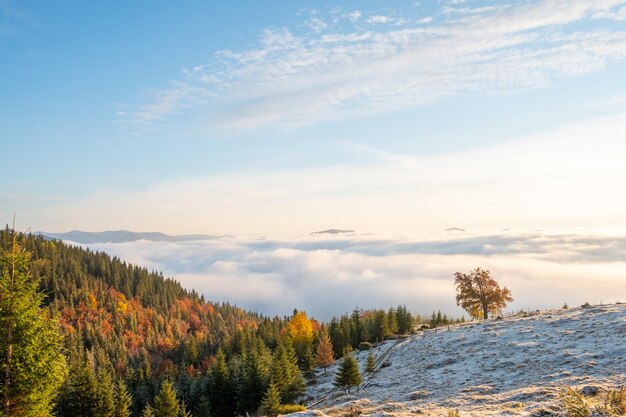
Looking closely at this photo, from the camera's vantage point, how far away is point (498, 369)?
42.8 m

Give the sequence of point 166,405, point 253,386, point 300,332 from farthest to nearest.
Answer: point 300,332
point 253,386
point 166,405

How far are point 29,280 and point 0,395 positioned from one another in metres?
5.94

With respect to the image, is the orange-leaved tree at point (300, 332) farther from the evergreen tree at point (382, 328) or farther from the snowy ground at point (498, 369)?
the snowy ground at point (498, 369)

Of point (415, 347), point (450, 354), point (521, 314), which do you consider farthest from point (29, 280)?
point (521, 314)

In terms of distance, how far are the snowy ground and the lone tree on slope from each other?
47.0 ft

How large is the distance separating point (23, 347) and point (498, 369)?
137 ft

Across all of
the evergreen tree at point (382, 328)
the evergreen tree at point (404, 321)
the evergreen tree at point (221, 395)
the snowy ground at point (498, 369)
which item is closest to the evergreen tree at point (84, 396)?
the evergreen tree at point (221, 395)

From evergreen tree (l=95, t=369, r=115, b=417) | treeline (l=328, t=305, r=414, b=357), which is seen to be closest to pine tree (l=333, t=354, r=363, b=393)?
evergreen tree (l=95, t=369, r=115, b=417)

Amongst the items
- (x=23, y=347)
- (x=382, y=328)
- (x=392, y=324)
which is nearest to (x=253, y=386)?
(x=382, y=328)

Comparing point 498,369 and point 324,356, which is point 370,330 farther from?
point 498,369

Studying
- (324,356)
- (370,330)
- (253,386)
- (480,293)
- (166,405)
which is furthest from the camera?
(370,330)

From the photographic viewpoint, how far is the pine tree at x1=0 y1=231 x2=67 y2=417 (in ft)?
64.1

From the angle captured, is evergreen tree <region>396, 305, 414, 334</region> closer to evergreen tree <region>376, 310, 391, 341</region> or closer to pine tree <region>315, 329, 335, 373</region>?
evergreen tree <region>376, 310, 391, 341</region>

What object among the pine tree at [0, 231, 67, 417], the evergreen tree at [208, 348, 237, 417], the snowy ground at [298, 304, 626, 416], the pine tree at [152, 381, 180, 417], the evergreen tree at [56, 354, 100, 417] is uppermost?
the pine tree at [0, 231, 67, 417]
